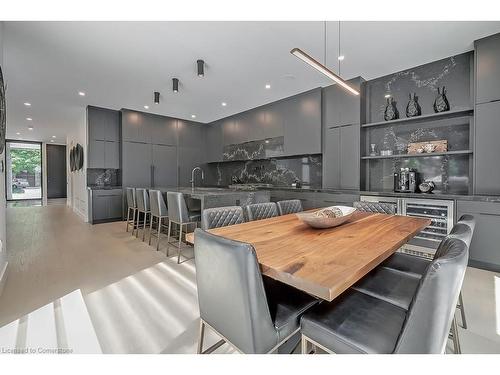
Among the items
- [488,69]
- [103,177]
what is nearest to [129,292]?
[488,69]

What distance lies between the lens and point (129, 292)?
7.29 ft

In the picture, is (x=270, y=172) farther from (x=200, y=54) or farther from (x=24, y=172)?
(x=24, y=172)

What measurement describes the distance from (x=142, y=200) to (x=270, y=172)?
2932 millimetres

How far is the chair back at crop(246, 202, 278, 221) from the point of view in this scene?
2332mm

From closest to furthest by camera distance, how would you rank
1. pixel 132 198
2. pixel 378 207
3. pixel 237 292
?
pixel 237 292 → pixel 378 207 → pixel 132 198

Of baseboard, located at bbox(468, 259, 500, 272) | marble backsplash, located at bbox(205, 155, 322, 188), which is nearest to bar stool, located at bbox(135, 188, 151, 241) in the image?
marble backsplash, located at bbox(205, 155, 322, 188)

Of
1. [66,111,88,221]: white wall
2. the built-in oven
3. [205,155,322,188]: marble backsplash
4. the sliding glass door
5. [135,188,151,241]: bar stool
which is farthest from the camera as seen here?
the sliding glass door

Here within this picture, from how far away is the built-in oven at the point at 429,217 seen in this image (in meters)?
2.86

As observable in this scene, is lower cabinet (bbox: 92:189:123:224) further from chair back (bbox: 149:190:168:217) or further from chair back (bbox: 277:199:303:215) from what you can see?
chair back (bbox: 277:199:303:215)

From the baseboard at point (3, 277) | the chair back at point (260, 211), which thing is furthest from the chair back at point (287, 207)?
the baseboard at point (3, 277)

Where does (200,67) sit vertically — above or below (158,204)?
above

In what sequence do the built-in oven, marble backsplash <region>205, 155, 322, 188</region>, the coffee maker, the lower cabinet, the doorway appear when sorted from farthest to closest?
the doorway → the lower cabinet → marble backsplash <region>205, 155, 322, 188</region> → the coffee maker → the built-in oven

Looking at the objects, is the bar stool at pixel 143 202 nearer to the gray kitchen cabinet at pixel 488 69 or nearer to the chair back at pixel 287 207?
the chair back at pixel 287 207

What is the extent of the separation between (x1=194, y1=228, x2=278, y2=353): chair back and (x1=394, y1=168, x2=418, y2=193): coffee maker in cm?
335
